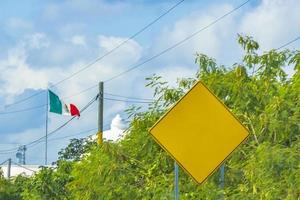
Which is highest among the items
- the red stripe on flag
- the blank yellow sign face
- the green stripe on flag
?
the green stripe on flag

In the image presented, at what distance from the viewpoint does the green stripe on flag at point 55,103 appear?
37.1m

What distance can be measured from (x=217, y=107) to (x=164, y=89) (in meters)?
4.40

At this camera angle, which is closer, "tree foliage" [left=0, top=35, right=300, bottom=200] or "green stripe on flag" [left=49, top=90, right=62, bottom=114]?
"tree foliage" [left=0, top=35, right=300, bottom=200]

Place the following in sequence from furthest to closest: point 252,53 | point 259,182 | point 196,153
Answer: point 252,53, point 259,182, point 196,153

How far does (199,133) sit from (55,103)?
95.5 feet

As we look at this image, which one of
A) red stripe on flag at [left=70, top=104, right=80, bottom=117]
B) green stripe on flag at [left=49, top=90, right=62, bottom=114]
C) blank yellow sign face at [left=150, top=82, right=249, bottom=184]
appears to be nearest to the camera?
blank yellow sign face at [left=150, top=82, right=249, bottom=184]

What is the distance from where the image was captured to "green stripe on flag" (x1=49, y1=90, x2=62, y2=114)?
1460 inches

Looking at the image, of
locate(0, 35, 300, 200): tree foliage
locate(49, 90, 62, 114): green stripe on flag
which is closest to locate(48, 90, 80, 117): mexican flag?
locate(49, 90, 62, 114): green stripe on flag

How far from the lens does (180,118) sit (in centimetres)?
873

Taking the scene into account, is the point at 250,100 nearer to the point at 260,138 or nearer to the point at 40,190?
the point at 260,138

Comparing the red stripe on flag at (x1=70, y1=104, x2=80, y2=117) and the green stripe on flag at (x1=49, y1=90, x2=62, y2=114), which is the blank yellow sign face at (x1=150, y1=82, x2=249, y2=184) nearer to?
the red stripe on flag at (x1=70, y1=104, x2=80, y2=117)

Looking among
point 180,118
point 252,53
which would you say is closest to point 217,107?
point 180,118

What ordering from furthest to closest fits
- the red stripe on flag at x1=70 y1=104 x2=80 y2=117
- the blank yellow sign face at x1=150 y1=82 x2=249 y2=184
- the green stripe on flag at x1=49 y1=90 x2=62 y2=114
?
1. the green stripe on flag at x1=49 y1=90 x2=62 y2=114
2. the red stripe on flag at x1=70 y1=104 x2=80 y2=117
3. the blank yellow sign face at x1=150 y1=82 x2=249 y2=184

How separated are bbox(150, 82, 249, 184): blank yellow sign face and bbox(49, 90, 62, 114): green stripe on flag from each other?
28593mm
